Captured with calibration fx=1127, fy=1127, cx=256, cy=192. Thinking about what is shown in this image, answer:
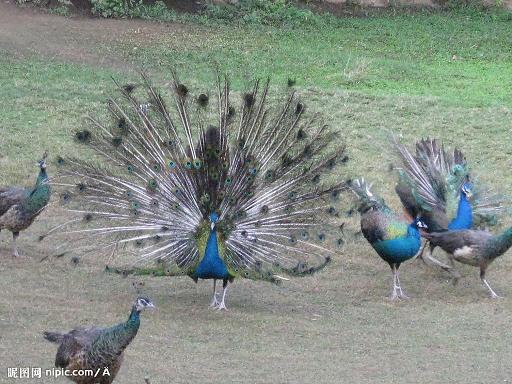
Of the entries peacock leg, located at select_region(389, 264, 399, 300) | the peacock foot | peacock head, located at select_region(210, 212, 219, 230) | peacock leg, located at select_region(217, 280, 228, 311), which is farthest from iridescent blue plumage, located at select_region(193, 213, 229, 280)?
peacock leg, located at select_region(389, 264, 399, 300)

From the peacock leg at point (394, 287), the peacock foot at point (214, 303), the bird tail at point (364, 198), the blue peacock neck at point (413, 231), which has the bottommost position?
the peacock foot at point (214, 303)

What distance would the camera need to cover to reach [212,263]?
888cm

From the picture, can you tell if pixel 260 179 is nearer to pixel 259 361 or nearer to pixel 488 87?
pixel 259 361

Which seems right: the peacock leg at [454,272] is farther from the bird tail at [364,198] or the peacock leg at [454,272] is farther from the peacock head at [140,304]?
the peacock head at [140,304]

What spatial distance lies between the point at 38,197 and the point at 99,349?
3851 mm

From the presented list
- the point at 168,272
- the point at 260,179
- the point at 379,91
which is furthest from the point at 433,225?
the point at 379,91

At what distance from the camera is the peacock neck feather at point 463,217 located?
1018 centimetres

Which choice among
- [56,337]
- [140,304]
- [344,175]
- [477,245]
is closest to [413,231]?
[477,245]

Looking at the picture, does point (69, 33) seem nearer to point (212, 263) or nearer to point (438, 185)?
point (438, 185)

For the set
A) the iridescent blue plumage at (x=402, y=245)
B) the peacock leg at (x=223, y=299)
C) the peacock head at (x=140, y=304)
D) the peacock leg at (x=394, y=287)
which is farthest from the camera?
the peacock leg at (x=394, y=287)

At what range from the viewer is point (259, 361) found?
7934 mm

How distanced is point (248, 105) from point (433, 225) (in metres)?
2.24

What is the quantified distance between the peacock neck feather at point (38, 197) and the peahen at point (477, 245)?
11.6ft

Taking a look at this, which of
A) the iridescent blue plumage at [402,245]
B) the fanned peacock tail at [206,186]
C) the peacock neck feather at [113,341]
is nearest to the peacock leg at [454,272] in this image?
the iridescent blue plumage at [402,245]
